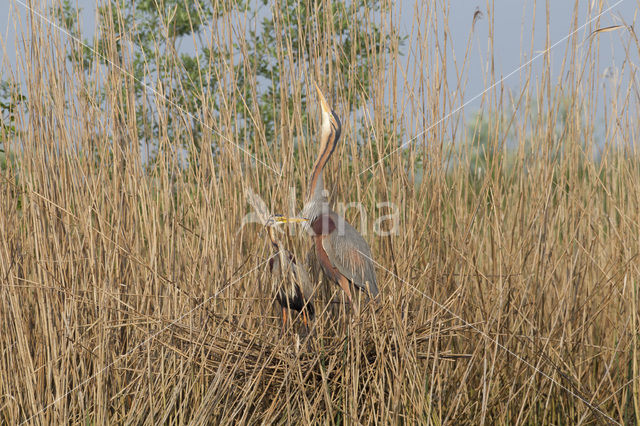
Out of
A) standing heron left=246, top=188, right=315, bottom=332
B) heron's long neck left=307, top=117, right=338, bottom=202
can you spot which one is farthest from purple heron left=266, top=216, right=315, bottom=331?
heron's long neck left=307, top=117, right=338, bottom=202

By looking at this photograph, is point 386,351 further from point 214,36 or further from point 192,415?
point 214,36

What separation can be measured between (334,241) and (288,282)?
154mm

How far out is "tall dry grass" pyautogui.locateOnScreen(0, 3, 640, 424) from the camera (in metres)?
1.55

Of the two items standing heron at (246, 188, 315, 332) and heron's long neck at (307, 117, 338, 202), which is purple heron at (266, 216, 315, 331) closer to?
standing heron at (246, 188, 315, 332)

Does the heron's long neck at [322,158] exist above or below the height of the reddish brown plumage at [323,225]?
above

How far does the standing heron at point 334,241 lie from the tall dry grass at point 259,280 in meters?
0.07

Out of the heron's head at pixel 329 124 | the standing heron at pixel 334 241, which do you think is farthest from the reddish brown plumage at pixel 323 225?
the heron's head at pixel 329 124

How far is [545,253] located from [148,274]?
108cm

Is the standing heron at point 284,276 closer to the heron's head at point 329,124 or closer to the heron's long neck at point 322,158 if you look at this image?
the heron's long neck at point 322,158

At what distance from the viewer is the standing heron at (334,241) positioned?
4.89 feet

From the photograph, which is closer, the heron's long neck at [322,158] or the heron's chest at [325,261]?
the heron's long neck at [322,158]

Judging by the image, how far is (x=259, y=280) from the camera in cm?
163

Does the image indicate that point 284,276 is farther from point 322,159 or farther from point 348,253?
point 322,159

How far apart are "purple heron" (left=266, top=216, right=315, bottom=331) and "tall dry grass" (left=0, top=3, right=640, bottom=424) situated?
0.05 meters
